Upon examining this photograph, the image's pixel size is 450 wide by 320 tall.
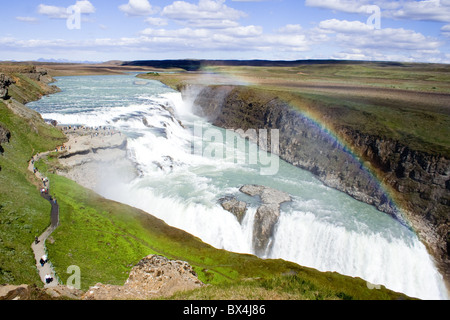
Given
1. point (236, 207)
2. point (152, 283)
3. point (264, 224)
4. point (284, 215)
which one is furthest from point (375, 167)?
point (152, 283)

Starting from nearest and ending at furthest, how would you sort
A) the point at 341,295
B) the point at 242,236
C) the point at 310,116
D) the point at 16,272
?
the point at 341,295 < the point at 16,272 < the point at 242,236 < the point at 310,116

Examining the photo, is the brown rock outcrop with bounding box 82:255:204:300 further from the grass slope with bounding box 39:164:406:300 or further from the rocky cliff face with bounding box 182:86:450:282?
the rocky cliff face with bounding box 182:86:450:282

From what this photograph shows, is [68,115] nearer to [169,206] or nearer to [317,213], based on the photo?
[169,206]

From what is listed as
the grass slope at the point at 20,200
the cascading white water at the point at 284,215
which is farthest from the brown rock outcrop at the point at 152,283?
the cascading white water at the point at 284,215

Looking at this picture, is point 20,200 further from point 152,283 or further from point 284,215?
point 284,215

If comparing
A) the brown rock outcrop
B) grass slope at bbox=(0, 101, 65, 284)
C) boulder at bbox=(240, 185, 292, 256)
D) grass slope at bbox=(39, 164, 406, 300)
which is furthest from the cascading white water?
the brown rock outcrop
